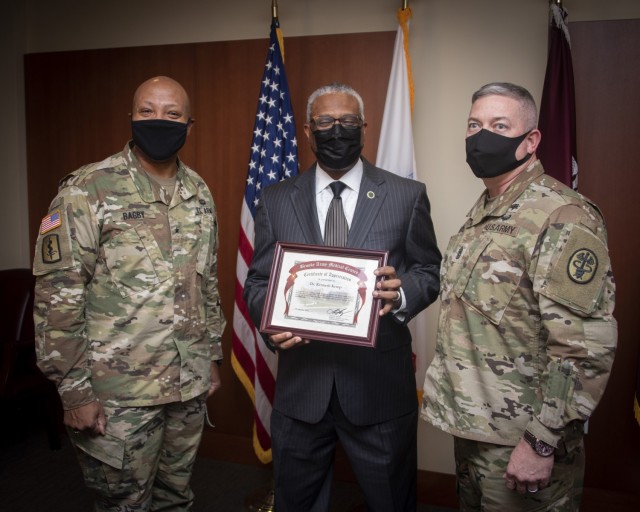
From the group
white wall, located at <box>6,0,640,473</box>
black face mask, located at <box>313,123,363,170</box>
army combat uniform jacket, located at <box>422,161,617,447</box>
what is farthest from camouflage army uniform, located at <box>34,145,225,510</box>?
white wall, located at <box>6,0,640,473</box>

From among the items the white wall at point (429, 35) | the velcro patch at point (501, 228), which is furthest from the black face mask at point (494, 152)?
the white wall at point (429, 35)

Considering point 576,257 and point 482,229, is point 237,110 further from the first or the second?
point 576,257

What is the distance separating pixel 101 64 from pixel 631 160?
321 centimetres

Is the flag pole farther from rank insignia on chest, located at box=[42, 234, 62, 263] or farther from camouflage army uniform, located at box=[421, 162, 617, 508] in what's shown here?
rank insignia on chest, located at box=[42, 234, 62, 263]

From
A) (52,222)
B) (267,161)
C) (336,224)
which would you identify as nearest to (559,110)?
(336,224)

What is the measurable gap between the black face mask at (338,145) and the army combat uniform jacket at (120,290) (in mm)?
580

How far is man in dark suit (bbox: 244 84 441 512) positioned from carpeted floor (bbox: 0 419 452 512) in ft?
3.47

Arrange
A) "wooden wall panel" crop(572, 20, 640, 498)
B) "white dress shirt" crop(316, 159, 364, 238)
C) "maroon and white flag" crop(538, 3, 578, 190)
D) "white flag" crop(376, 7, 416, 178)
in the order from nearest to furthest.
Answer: "white dress shirt" crop(316, 159, 364, 238), "maroon and white flag" crop(538, 3, 578, 190), "wooden wall panel" crop(572, 20, 640, 498), "white flag" crop(376, 7, 416, 178)

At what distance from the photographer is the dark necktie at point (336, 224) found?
1.86 meters

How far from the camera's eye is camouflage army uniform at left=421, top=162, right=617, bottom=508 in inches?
54.7

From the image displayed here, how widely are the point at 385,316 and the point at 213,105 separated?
2.04 meters

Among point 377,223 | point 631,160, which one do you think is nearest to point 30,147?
point 377,223

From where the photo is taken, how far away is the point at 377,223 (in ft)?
6.11

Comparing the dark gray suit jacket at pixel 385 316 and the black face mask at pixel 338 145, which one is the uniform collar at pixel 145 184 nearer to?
the dark gray suit jacket at pixel 385 316
